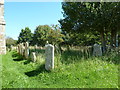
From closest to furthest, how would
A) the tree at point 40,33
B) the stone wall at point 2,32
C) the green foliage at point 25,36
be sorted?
the stone wall at point 2,32 → the tree at point 40,33 → the green foliage at point 25,36

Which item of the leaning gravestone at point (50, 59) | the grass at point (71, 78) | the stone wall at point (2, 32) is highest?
the stone wall at point (2, 32)

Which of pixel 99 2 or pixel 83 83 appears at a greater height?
pixel 99 2

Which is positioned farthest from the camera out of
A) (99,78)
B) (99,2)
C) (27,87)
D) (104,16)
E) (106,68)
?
(99,2)

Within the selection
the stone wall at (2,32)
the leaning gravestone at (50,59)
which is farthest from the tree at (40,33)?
the leaning gravestone at (50,59)

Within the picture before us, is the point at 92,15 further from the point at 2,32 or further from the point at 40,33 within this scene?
the point at 40,33

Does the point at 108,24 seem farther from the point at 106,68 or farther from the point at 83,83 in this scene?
the point at 83,83

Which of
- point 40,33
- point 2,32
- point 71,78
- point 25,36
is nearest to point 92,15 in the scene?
point 71,78

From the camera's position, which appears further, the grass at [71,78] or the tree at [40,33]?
the tree at [40,33]

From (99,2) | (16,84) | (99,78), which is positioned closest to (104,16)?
(99,2)

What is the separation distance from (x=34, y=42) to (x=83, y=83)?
4850 centimetres

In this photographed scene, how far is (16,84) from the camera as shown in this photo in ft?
19.8

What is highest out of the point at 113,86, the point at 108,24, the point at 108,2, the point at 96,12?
the point at 108,2

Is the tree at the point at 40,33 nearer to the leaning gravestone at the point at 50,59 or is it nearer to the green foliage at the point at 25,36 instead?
the green foliage at the point at 25,36

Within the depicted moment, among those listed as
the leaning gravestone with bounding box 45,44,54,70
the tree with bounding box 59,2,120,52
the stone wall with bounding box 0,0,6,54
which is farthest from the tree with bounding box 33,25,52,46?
the leaning gravestone with bounding box 45,44,54,70
